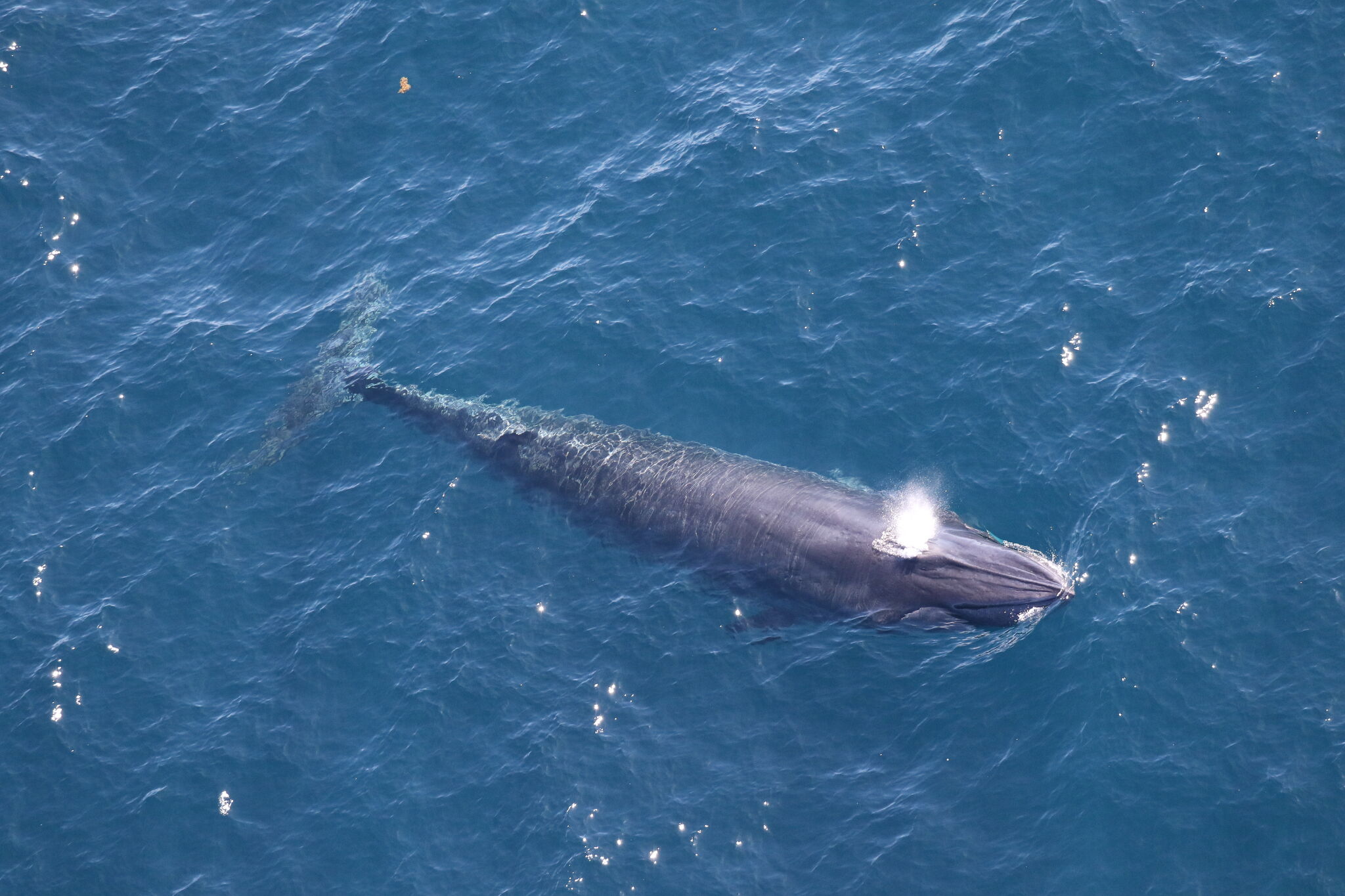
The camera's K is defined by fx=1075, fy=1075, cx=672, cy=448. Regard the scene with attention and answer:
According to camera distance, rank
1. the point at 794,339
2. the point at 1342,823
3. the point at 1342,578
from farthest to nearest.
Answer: the point at 794,339, the point at 1342,578, the point at 1342,823

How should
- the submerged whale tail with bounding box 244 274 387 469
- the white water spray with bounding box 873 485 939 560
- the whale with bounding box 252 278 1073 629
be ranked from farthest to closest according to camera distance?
1. the submerged whale tail with bounding box 244 274 387 469
2. the white water spray with bounding box 873 485 939 560
3. the whale with bounding box 252 278 1073 629

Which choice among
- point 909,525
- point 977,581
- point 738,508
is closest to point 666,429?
point 738,508

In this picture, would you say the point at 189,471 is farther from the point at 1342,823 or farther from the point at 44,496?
the point at 1342,823

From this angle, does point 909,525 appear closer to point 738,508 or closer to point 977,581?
point 977,581

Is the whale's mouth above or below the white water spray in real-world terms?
below

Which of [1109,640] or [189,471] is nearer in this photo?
[1109,640]

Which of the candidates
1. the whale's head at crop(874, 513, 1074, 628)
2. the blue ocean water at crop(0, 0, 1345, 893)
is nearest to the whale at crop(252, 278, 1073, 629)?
the whale's head at crop(874, 513, 1074, 628)

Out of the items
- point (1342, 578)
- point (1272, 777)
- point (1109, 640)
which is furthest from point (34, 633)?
point (1342, 578)

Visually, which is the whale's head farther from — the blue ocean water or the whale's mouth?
the blue ocean water
